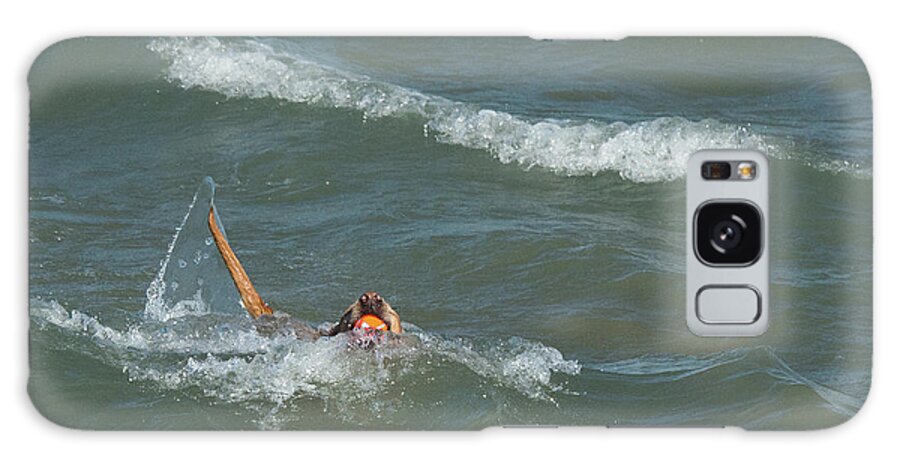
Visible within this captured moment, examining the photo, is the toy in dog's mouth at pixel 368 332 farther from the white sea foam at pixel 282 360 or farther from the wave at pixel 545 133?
the wave at pixel 545 133

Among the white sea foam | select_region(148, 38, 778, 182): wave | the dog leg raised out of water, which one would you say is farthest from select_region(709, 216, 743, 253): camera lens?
the dog leg raised out of water

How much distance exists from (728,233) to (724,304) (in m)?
0.17

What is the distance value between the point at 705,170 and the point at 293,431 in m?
1.17

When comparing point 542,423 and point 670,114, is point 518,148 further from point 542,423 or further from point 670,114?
point 542,423

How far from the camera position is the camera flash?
10.5ft

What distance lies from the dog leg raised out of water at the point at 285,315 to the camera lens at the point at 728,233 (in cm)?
75

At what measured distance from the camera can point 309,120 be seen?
321 cm

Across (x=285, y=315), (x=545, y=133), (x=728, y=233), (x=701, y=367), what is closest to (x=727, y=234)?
(x=728, y=233)

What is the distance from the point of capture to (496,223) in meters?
3.18

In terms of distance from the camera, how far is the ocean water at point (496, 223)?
3.17m

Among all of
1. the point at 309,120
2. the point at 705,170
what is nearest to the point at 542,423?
the point at 705,170

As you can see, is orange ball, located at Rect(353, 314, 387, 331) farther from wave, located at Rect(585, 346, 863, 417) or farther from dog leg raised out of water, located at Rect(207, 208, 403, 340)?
wave, located at Rect(585, 346, 863, 417)

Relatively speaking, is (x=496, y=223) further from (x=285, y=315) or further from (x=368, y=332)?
(x=285, y=315)

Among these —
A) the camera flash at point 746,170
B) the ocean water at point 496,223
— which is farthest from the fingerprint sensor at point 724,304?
the camera flash at point 746,170
